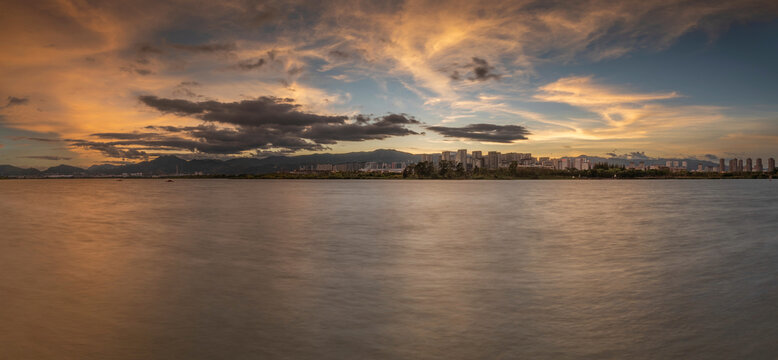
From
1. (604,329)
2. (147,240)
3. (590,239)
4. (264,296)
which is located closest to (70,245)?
(147,240)

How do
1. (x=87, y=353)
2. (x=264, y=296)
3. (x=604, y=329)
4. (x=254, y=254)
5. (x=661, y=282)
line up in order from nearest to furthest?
1. (x=87, y=353)
2. (x=604, y=329)
3. (x=264, y=296)
4. (x=661, y=282)
5. (x=254, y=254)

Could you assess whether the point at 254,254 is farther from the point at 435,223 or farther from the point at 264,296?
the point at 435,223

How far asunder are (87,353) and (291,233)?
624 inches

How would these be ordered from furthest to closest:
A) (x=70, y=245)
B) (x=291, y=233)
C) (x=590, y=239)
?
(x=291, y=233), (x=590, y=239), (x=70, y=245)

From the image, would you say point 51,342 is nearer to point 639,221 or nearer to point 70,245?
point 70,245

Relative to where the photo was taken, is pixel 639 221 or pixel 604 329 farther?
pixel 639 221

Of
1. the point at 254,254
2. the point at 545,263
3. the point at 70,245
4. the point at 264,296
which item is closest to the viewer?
the point at 264,296

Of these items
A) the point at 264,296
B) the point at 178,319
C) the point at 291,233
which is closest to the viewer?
the point at 178,319

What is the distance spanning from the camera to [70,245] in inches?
700

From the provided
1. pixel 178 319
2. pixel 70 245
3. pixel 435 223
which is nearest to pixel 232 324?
pixel 178 319

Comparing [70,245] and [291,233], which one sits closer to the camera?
[70,245]

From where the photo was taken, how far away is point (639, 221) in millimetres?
27719

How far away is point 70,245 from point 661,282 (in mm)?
20136

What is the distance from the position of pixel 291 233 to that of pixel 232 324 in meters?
15.0
